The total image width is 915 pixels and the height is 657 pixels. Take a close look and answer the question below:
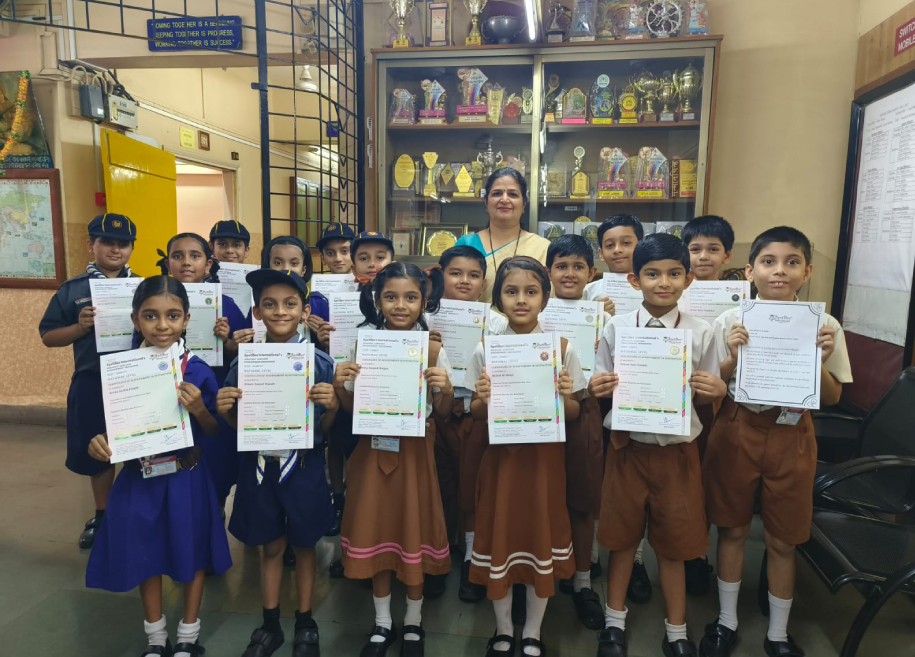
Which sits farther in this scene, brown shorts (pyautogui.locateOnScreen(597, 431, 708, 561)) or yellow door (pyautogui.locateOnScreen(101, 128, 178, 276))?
yellow door (pyautogui.locateOnScreen(101, 128, 178, 276))

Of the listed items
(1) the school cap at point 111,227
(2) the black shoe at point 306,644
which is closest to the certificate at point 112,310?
(1) the school cap at point 111,227

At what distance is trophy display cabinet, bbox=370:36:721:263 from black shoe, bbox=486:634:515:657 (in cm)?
246

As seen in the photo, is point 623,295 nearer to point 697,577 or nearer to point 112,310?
point 697,577

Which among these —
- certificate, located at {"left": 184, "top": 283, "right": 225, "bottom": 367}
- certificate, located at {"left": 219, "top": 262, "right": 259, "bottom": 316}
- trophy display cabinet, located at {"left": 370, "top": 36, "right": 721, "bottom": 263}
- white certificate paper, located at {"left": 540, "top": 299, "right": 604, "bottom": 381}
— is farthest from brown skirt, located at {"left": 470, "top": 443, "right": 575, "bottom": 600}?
trophy display cabinet, located at {"left": 370, "top": 36, "right": 721, "bottom": 263}

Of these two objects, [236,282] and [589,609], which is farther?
[236,282]

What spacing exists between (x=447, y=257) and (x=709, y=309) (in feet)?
3.30

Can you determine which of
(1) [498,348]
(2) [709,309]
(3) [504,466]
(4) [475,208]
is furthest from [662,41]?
(3) [504,466]

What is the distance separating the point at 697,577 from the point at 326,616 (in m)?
1.43

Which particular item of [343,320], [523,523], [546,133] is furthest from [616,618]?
[546,133]

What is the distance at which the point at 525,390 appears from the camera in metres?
1.58

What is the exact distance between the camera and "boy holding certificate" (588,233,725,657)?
1.57 metres

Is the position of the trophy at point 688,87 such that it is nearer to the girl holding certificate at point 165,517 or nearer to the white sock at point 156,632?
the girl holding certificate at point 165,517

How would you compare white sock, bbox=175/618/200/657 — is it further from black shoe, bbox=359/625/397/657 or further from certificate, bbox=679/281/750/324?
certificate, bbox=679/281/750/324

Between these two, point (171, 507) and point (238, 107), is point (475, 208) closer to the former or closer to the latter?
point (171, 507)
